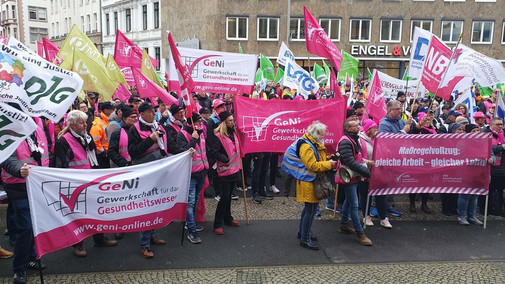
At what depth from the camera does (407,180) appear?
21.9 ft

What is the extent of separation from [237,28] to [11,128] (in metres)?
31.8

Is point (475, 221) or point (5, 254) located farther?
point (475, 221)

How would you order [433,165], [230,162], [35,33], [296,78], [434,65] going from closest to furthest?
[230,162] < [433,165] < [434,65] < [296,78] < [35,33]

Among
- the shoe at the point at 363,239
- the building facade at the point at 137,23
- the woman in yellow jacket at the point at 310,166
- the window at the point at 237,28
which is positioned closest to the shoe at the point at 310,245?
the woman in yellow jacket at the point at 310,166

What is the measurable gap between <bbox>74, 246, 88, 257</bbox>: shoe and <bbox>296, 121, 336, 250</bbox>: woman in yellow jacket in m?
2.98

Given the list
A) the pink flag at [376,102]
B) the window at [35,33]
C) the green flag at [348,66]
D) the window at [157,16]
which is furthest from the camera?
the window at [35,33]

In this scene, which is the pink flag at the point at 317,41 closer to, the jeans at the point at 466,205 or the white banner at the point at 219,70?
the white banner at the point at 219,70

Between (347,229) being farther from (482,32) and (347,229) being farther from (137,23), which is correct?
(137,23)

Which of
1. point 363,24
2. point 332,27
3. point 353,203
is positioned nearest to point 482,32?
point 363,24

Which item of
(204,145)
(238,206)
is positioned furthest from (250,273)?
(238,206)

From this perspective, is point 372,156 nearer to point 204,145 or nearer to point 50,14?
point 204,145

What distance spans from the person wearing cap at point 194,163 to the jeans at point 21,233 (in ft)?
6.66

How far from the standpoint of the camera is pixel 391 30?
34.4m

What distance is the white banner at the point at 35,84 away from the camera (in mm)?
4352
